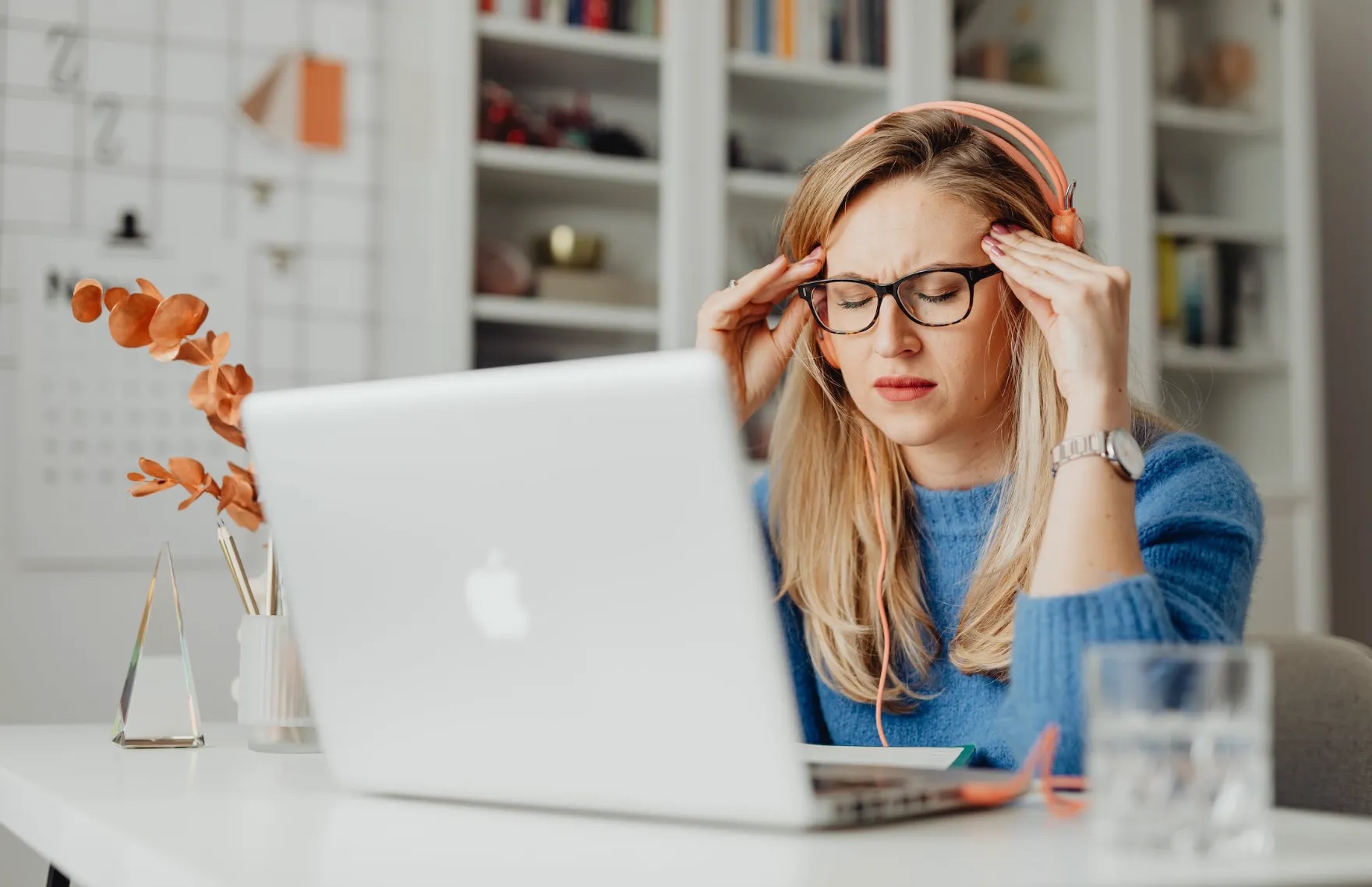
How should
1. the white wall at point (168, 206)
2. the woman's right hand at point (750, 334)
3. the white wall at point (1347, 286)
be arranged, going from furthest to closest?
the white wall at point (1347, 286), the white wall at point (168, 206), the woman's right hand at point (750, 334)

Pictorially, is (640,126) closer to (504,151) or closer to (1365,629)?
(504,151)

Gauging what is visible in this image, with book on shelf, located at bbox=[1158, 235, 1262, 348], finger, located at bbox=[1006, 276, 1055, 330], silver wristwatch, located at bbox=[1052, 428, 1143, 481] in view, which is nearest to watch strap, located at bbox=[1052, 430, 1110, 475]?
silver wristwatch, located at bbox=[1052, 428, 1143, 481]

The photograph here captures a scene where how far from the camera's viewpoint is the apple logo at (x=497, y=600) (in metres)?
0.73

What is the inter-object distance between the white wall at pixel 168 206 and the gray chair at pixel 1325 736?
1.93 m

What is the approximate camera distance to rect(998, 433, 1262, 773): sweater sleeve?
3.18 ft

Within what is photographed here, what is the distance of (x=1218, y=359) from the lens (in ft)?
10.6

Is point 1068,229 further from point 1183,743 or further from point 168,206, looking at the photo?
point 168,206

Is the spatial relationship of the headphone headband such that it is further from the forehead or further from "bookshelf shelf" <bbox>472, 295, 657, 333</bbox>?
"bookshelf shelf" <bbox>472, 295, 657, 333</bbox>

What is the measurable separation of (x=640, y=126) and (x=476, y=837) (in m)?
2.33

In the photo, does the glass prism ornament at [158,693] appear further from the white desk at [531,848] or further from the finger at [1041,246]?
the finger at [1041,246]

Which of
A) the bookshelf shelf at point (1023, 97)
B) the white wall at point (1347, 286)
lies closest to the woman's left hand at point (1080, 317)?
the bookshelf shelf at point (1023, 97)

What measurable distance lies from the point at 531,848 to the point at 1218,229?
9.74 feet

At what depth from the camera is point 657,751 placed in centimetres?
71

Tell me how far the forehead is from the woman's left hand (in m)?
0.08
